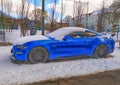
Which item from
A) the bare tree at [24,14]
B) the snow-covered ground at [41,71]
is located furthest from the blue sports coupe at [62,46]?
the bare tree at [24,14]

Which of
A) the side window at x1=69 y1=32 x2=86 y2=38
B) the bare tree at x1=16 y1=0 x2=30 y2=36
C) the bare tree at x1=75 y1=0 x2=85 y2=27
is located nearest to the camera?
the side window at x1=69 y1=32 x2=86 y2=38

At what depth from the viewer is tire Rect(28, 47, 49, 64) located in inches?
262

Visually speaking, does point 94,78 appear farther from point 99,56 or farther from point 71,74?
point 99,56

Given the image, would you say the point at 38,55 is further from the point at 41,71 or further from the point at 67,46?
the point at 41,71

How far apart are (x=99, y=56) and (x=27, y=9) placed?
9094 millimetres

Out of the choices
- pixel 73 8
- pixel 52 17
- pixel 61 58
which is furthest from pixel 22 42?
pixel 73 8

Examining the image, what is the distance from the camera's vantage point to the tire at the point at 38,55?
6.64 meters

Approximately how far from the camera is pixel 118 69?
6.01 metres

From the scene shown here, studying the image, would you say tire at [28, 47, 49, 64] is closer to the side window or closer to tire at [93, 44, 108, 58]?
the side window

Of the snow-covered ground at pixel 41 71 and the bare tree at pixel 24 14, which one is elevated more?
the bare tree at pixel 24 14

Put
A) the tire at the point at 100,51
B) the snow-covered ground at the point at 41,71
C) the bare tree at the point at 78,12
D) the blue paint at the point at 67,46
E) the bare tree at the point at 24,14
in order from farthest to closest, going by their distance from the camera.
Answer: the bare tree at the point at 78,12
the bare tree at the point at 24,14
the tire at the point at 100,51
the blue paint at the point at 67,46
the snow-covered ground at the point at 41,71

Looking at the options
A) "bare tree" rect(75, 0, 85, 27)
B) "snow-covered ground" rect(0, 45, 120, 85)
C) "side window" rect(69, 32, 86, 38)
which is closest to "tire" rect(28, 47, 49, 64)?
"snow-covered ground" rect(0, 45, 120, 85)

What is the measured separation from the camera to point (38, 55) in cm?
676

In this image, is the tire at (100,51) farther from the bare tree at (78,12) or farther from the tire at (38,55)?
the bare tree at (78,12)
